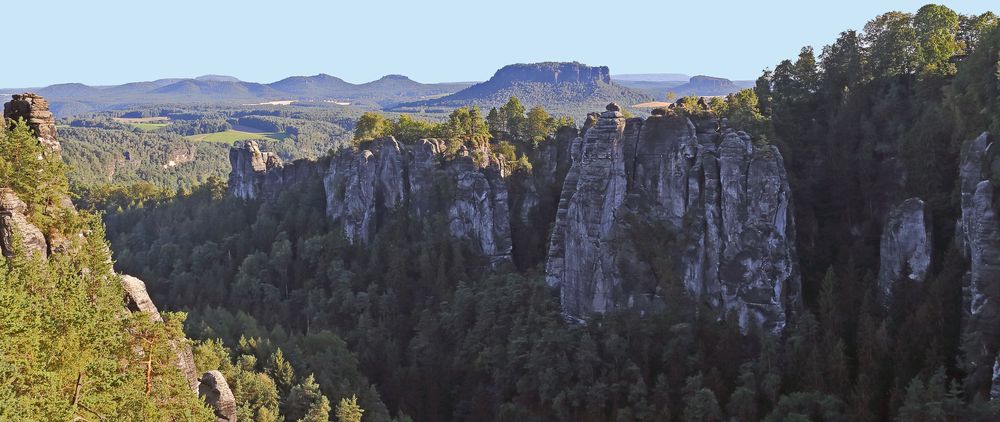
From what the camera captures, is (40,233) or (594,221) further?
(594,221)

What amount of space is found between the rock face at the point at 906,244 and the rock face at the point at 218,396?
3057 centimetres

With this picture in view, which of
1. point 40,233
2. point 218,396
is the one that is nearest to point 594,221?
point 218,396

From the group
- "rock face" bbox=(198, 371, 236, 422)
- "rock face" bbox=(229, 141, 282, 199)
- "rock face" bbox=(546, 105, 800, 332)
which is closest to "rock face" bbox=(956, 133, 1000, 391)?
"rock face" bbox=(546, 105, 800, 332)

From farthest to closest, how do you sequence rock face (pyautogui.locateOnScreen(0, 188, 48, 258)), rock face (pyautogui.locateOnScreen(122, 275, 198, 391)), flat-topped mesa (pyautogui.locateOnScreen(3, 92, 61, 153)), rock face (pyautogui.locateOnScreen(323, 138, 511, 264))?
rock face (pyautogui.locateOnScreen(323, 138, 511, 264)), flat-topped mesa (pyautogui.locateOnScreen(3, 92, 61, 153)), rock face (pyautogui.locateOnScreen(122, 275, 198, 391)), rock face (pyautogui.locateOnScreen(0, 188, 48, 258))

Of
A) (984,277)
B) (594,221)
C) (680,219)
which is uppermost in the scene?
(680,219)

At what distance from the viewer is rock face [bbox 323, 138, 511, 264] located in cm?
6188

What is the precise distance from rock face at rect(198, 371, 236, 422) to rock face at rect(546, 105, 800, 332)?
24.9 meters

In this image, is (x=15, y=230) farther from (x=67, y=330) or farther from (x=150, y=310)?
(x=67, y=330)

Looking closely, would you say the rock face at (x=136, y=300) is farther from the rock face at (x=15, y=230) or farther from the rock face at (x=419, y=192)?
the rock face at (x=419, y=192)

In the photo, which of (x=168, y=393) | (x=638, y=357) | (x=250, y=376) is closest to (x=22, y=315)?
(x=168, y=393)

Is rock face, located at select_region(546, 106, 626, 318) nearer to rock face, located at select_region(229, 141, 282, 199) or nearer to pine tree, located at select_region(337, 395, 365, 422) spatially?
pine tree, located at select_region(337, 395, 365, 422)

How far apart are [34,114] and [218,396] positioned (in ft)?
38.7

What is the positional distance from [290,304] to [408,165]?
13.0 m

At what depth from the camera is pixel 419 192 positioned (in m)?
66.4
